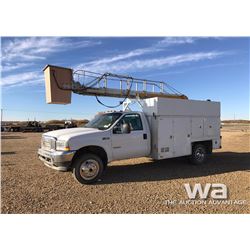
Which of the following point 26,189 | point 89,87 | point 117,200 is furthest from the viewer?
point 89,87

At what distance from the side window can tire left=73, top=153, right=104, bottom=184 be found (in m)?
1.17

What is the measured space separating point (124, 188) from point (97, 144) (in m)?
1.40

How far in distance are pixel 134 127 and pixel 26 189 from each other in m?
3.49

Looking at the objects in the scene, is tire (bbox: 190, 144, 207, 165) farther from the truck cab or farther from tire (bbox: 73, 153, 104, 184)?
tire (bbox: 73, 153, 104, 184)

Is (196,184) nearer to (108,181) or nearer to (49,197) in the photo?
(108,181)

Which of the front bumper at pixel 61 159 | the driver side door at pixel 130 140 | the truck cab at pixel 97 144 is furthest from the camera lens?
the driver side door at pixel 130 140

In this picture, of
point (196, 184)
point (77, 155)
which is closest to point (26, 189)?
point (77, 155)

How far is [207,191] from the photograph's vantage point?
605cm

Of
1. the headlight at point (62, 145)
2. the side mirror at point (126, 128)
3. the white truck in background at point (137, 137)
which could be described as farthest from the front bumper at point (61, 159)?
the side mirror at point (126, 128)

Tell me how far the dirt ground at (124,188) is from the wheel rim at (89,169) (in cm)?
28

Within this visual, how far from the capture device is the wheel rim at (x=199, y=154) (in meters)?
9.30

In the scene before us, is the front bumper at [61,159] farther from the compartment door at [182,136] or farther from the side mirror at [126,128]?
the compartment door at [182,136]

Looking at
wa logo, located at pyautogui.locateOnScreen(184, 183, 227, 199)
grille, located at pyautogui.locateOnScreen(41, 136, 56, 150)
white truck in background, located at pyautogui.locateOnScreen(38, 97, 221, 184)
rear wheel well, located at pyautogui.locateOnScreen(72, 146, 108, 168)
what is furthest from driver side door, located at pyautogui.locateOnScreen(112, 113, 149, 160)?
wa logo, located at pyautogui.locateOnScreen(184, 183, 227, 199)
